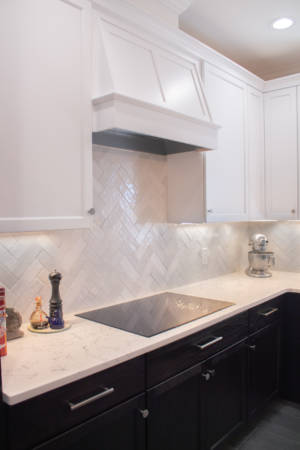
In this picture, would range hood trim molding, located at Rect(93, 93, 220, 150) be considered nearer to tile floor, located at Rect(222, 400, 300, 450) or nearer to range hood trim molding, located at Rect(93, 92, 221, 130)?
range hood trim molding, located at Rect(93, 92, 221, 130)

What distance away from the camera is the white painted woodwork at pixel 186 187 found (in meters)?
2.47

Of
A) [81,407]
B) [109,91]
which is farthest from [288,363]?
[109,91]

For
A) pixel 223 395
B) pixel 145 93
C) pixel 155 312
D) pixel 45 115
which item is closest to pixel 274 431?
pixel 223 395

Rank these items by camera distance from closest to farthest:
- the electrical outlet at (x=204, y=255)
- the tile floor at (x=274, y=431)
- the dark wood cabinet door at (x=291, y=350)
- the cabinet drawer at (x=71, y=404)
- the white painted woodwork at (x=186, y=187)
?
the cabinet drawer at (x=71, y=404) < the tile floor at (x=274, y=431) < the white painted woodwork at (x=186, y=187) < the dark wood cabinet door at (x=291, y=350) < the electrical outlet at (x=204, y=255)

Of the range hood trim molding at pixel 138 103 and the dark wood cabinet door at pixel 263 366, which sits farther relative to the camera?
the dark wood cabinet door at pixel 263 366

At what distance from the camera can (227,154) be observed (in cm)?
272

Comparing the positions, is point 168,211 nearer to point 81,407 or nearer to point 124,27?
point 124,27

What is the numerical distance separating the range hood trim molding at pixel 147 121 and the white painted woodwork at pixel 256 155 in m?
0.88

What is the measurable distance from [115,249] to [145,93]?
0.89 metres

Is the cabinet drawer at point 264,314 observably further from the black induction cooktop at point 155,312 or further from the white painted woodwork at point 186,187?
the white painted woodwork at point 186,187

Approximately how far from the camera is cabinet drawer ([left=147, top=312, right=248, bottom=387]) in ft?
5.38

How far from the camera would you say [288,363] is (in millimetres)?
2797

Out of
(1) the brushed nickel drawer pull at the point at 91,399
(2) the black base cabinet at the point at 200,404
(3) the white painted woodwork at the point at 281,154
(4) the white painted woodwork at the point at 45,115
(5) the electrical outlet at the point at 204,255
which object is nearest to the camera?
(1) the brushed nickel drawer pull at the point at 91,399

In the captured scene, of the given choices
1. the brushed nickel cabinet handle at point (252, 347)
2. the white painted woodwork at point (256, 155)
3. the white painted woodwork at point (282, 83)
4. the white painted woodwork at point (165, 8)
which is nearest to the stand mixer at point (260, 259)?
the white painted woodwork at point (256, 155)
